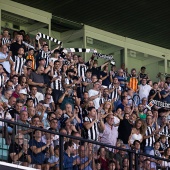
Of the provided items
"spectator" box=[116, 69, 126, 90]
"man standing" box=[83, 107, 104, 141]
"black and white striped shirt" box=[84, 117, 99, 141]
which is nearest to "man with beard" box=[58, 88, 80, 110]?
"man standing" box=[83, 107, 104, 141]

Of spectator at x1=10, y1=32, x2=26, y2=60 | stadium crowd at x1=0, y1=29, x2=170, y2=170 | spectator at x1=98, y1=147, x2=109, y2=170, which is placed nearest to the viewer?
stadium crowd at x1=0, y1=29, x2=170, y2=170

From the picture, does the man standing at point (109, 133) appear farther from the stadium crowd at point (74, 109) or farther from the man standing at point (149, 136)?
the man standing at point (149, 136)

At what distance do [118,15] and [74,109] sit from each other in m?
6.01

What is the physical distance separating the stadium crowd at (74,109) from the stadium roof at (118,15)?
5.54ft

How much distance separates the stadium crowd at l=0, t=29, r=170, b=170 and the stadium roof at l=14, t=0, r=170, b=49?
5.54 ft

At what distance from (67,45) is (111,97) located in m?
3.78

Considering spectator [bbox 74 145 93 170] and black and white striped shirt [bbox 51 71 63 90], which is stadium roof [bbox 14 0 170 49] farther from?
spectator [bbox 74 145 93 170]

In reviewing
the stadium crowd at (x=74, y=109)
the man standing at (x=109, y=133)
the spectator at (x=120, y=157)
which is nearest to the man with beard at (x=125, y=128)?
the stadium crowd at (x=74, y=109)

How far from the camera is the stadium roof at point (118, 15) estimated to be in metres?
23.5

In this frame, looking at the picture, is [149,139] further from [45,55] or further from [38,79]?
[45,55]

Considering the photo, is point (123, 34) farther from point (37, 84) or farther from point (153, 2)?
point (37, 84)

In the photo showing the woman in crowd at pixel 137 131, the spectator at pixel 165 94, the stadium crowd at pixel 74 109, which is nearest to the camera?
the stadium crowd at pixel 74 109

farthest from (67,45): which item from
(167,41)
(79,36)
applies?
(167,41)

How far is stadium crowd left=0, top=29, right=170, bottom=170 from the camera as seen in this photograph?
52.3 feet
